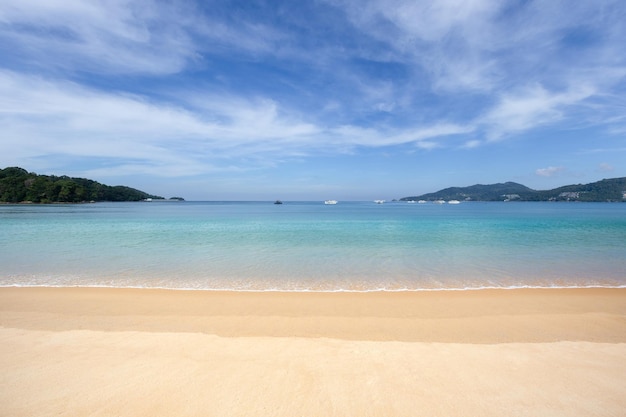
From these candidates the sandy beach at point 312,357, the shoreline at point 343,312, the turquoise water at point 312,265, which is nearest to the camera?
the sandy beach at point 312,357

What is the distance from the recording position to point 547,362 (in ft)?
15.5

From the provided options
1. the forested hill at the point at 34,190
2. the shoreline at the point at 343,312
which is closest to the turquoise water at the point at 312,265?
the shoreline at the point at 343,312

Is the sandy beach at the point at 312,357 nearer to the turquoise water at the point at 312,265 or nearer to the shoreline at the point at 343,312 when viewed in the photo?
the shoreline at the point at 343,312

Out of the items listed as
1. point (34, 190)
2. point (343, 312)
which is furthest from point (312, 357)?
point (34, 190)

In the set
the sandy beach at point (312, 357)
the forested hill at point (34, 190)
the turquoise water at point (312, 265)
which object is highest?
the forested hill at point (34, 190)

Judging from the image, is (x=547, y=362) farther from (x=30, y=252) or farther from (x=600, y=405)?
(x=30, y=252)

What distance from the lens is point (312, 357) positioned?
16.0 ft

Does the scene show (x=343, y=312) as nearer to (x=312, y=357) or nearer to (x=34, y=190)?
(x=312, y=357)

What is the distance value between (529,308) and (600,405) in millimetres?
4768

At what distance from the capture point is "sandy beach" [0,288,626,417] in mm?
3664

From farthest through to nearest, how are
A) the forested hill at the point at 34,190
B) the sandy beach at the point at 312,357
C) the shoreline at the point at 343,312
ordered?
the forested hill at the point at 34,190 → the shoreline at the point at 343,312 → the sandy beach at the point at 312,357

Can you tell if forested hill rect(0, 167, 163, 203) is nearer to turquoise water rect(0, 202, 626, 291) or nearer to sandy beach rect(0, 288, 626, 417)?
turquoise water rect(0, 202, 626, 291)

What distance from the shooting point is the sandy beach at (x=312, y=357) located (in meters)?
3.66

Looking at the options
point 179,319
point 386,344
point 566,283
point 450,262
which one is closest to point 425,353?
point 386,344
